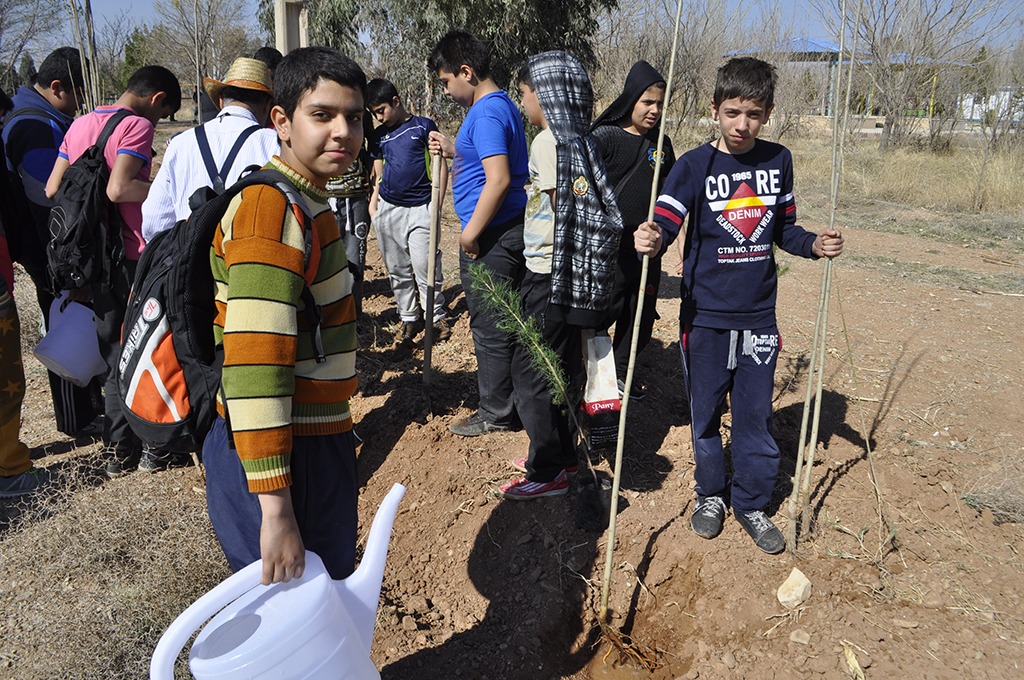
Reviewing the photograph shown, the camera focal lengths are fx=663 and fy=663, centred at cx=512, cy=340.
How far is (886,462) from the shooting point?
10.7ft

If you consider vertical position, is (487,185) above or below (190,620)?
above

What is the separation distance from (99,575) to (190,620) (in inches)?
68.3

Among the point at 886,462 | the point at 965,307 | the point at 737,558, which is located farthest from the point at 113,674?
the point at 965,307

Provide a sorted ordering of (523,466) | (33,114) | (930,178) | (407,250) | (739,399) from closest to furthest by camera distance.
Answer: (739,399) → (523,466) → (33,114) → (407,250) → (930,178)

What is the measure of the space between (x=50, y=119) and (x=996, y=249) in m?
9.59

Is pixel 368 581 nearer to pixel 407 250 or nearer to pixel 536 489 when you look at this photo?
pixel 536 489

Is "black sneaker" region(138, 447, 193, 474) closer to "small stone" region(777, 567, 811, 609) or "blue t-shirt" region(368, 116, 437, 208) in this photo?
"blue t-shirt" region(368, 116, 437, 208)

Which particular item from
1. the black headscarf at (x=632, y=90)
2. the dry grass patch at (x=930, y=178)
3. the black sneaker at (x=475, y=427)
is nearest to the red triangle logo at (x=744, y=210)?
the black headscarf at (x=632, y=90)

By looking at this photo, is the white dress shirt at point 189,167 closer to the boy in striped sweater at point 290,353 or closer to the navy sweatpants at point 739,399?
the boy in striped sweater at point 290,353

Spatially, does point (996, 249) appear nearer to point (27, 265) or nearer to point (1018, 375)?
point (1018, 375)

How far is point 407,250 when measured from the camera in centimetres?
505

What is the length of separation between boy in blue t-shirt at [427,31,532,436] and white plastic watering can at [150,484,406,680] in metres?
1.67

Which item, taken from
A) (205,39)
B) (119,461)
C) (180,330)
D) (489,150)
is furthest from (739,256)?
(205,39)

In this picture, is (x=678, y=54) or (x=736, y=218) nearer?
(x=736, y=218)
